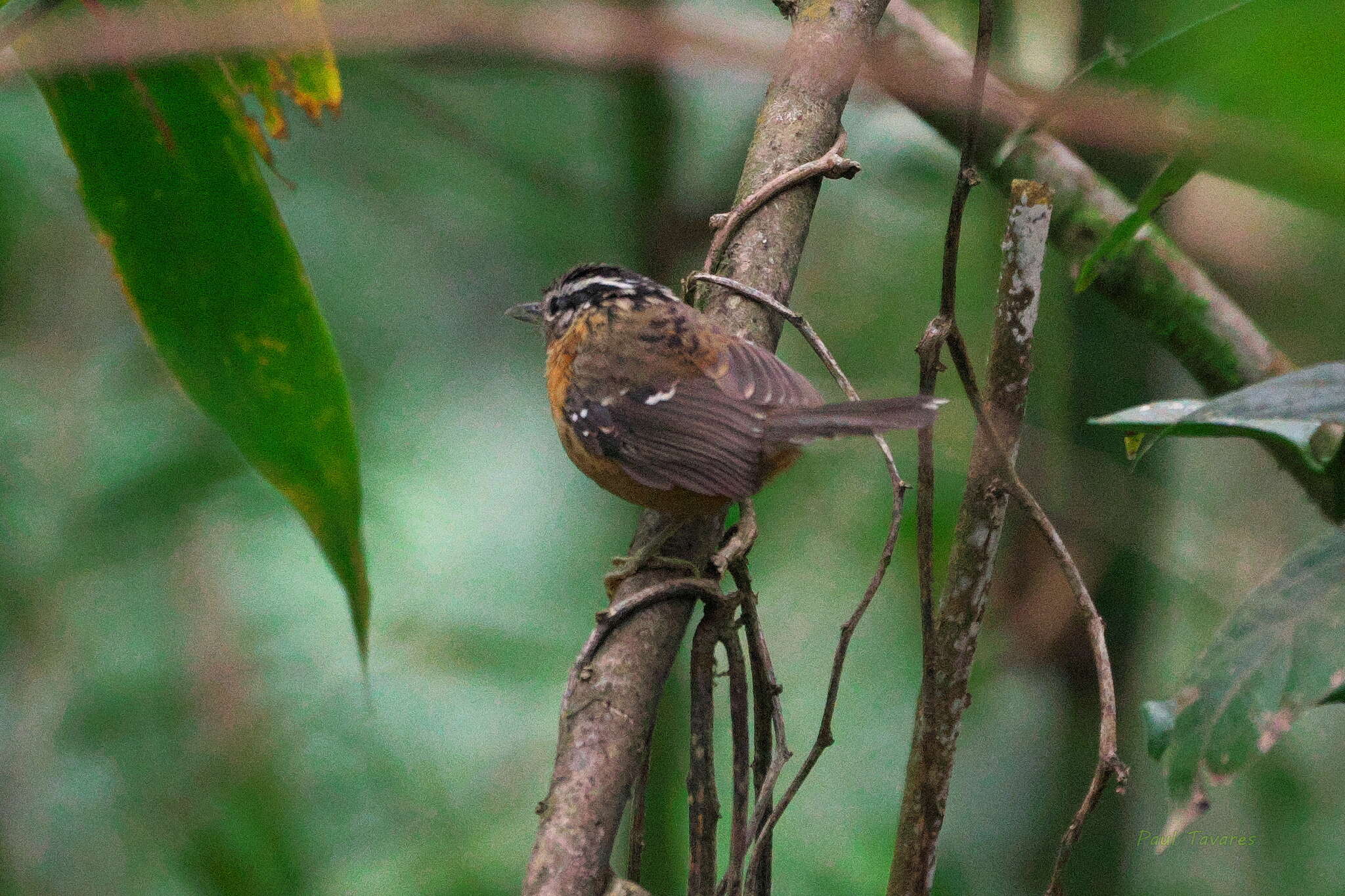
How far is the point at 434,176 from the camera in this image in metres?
4.65

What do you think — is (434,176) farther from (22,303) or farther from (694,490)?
(694,490)

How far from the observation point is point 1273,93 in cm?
35

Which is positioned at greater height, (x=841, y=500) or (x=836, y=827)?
(x=841, y=500)

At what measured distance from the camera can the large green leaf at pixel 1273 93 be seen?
1.07 feet

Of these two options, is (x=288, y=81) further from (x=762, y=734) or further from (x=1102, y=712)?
(x=1102, y=712)

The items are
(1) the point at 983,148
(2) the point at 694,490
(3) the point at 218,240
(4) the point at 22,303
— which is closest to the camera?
(3) the point at 218,240

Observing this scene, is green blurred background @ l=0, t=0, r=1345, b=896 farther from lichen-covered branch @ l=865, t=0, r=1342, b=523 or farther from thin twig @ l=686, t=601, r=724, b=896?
thin twig @ l=686, t=601, r=724, b=896

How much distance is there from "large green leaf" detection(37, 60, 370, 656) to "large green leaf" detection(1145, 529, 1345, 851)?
47.5 inches

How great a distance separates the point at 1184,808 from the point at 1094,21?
256 cm

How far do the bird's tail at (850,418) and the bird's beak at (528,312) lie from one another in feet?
3.31

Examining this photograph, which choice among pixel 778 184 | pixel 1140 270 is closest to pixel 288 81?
pixel 778 184

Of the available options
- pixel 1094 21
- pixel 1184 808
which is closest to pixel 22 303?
pixel 1094 21

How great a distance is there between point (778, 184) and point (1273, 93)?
1.75m

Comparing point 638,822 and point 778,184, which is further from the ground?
point 778,184
